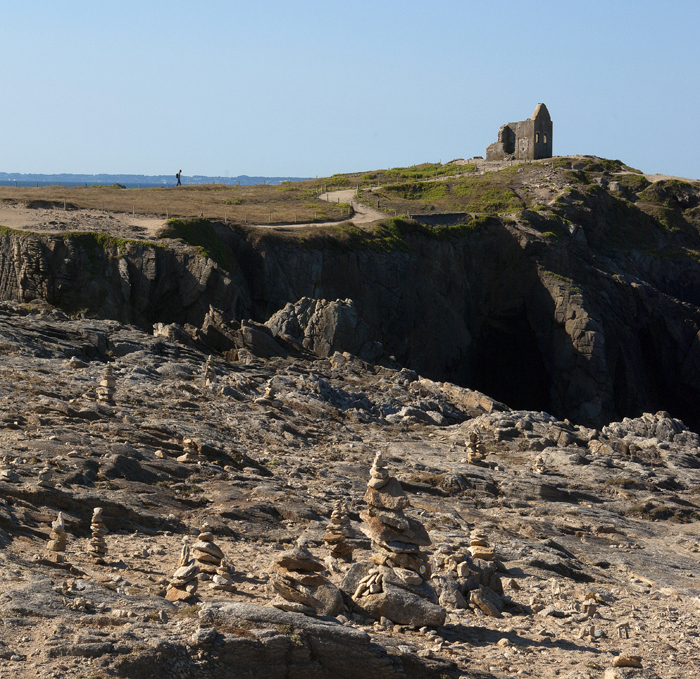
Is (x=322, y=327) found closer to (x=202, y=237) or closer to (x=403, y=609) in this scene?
(x=202, y=237)

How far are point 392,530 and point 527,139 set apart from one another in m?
87.8

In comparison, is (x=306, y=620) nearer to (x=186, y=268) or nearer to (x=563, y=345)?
(x=186, y=268)

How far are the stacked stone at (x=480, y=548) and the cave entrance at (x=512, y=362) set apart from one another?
2010 inches

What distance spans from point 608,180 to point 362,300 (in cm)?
4416

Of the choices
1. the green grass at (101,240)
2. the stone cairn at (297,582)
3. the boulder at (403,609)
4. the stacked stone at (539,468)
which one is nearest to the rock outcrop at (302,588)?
the stone cairn at (297,582)

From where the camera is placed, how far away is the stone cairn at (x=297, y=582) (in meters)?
10.6

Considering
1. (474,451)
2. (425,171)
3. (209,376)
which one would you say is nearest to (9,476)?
(209,376)

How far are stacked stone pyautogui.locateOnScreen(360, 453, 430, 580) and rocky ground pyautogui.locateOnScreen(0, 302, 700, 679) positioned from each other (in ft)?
3.10

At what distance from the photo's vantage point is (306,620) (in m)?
9.84

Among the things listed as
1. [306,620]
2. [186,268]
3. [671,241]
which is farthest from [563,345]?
[306,620]

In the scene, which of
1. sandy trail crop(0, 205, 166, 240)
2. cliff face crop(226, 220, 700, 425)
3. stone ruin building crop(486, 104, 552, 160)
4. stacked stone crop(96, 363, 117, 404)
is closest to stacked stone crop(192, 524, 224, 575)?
stacked stone crop(96, 363, 117, 404)

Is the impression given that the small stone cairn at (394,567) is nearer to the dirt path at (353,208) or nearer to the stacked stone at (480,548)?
the stacked stone at (480,548)

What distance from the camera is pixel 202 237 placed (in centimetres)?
4956

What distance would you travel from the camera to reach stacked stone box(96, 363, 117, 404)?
76.2 feet
